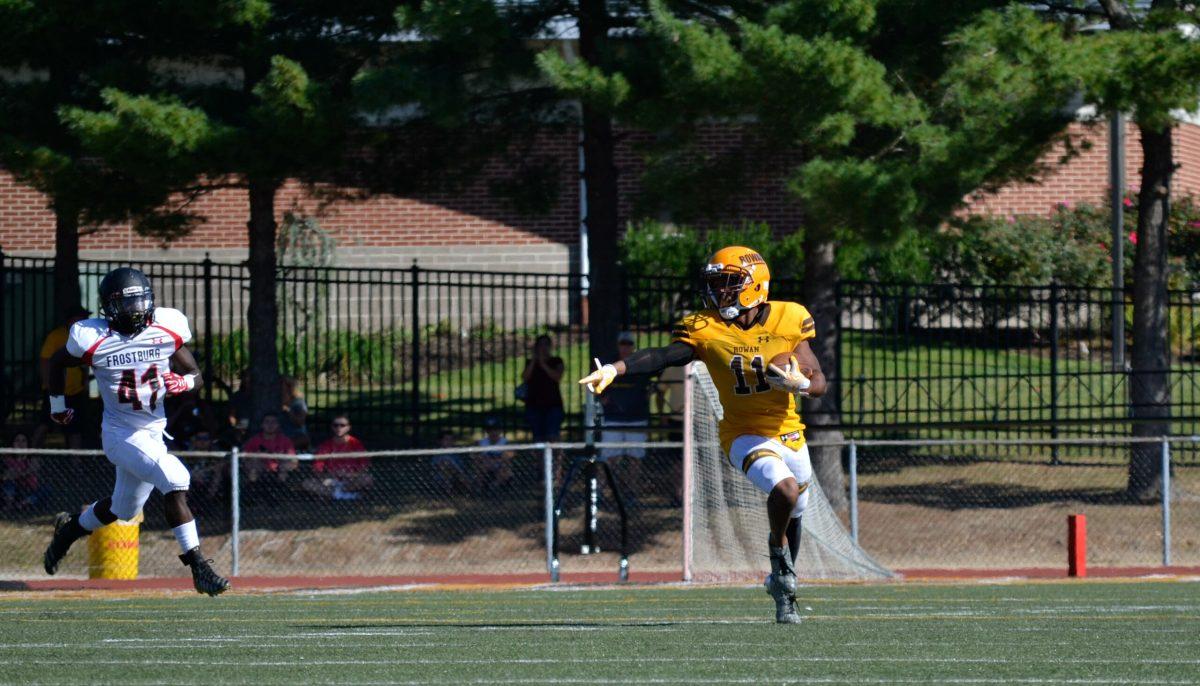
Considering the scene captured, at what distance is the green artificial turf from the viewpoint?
6.91 metres

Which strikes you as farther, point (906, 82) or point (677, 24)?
point (906, 82)

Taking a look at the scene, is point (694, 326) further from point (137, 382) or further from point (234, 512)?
point (234, 512)

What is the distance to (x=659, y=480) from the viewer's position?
56.9 ft

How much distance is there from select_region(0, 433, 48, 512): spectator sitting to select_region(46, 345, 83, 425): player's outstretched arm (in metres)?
6.43

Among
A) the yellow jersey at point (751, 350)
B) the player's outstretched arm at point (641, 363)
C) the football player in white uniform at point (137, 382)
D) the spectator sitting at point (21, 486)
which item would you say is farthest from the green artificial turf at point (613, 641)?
the spectator sitting at point (21, 486)

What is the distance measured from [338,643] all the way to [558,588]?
6.64 m

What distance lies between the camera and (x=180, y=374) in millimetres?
9984

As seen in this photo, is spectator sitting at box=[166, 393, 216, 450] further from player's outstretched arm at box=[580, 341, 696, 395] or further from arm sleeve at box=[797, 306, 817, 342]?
arm sleeve at box=[797, 306, 817, 342]

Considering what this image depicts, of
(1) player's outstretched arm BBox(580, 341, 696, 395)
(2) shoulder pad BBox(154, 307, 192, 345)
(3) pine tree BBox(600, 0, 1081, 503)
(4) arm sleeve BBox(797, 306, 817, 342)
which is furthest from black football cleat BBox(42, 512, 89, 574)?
(3) pine tree BBox(600, 0, 1081, 503)

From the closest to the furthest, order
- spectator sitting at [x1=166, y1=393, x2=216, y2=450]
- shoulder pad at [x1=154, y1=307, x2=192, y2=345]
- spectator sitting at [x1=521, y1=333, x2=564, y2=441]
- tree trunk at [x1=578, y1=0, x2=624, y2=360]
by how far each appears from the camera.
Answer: shoulder pad at [x1=154, y1=307, x2=192, y2=345] < spectator sitting at [x1=166, y1=393, x2=216, y2=450] < tree trunk at [x1=578, y1=0, x2=624, y2=360] < spectator sitting at [x1=521, y1=333, x2=564, y2=441]

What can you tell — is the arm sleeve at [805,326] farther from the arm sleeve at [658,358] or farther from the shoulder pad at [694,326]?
the arm sleeve at [658,358]

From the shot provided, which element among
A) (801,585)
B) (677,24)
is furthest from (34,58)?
(801,585)

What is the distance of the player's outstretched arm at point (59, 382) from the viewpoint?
1000 centimetres

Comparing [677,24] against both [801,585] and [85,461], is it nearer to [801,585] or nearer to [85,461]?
[801,585]
